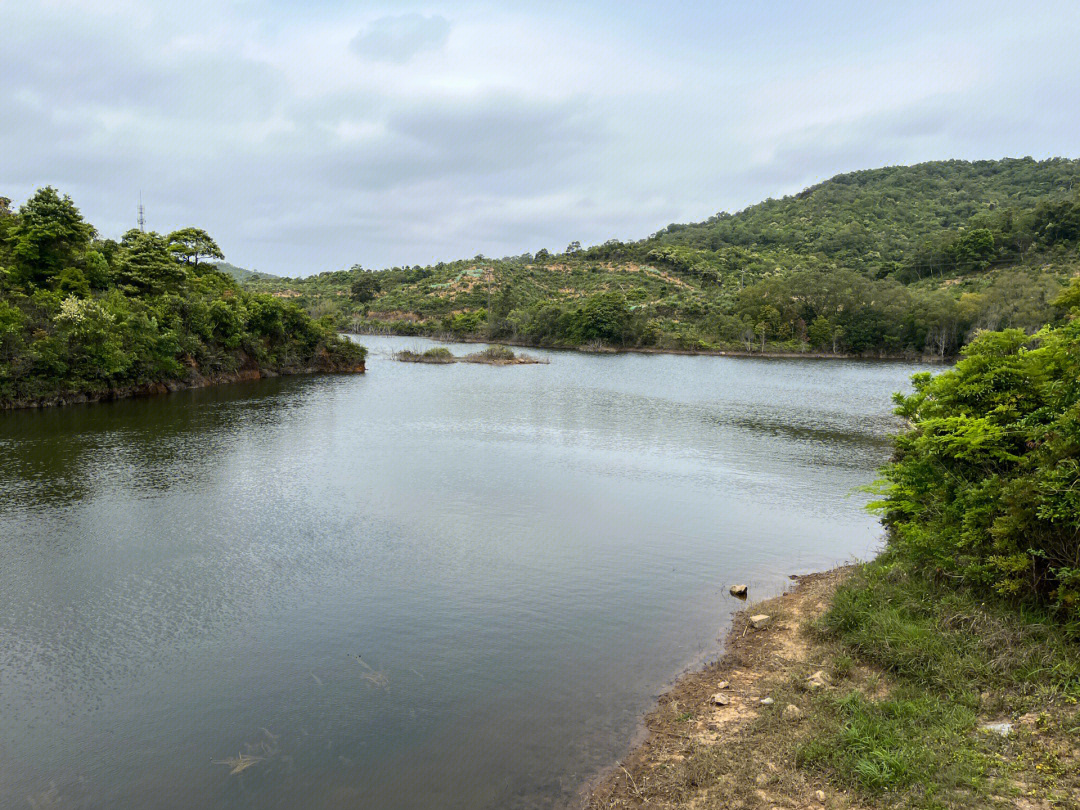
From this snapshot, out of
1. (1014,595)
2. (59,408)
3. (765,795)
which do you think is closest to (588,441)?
(1014,595)

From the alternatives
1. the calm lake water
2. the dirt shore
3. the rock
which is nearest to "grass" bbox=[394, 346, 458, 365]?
the calm lake water

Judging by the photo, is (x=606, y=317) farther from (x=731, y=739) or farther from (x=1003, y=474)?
(x=731, y=739)

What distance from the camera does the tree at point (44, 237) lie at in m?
42.7

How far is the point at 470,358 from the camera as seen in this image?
84.9 meters

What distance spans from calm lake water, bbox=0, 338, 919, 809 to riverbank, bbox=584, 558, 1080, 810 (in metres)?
1.15

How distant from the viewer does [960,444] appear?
1148 cm

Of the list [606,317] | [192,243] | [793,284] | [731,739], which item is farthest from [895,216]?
[731,739]

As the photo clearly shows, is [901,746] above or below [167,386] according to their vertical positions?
below

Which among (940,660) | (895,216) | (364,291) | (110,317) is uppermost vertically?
(895,216)

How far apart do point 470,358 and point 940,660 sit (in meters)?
77.9

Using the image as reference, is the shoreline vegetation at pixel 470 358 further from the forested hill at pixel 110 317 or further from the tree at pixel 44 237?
the tree at pixel 44 237

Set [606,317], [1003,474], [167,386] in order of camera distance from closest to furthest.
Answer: [1003,474]
[167,386]
[606,317]

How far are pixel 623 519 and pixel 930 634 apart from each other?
37.4ft

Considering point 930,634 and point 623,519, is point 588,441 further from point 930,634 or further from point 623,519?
point 930,634
